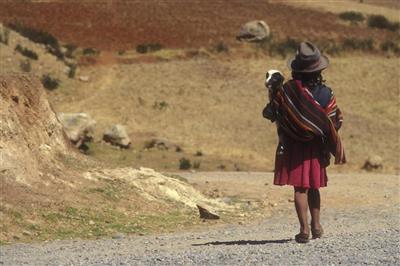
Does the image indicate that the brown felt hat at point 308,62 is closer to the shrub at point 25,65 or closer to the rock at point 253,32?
the shrub at point 25,65

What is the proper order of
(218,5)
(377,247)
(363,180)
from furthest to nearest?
(218,5)
(363,180)
(377,247)

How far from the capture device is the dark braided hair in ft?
32.4

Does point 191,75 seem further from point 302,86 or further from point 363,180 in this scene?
point 302,86

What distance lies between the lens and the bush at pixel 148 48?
163 feet

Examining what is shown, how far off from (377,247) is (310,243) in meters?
0.93

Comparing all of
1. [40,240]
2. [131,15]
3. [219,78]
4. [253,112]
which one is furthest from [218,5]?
[40,240]

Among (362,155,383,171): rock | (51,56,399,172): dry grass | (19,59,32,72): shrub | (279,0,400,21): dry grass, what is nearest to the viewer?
(362,155,383,171): rock

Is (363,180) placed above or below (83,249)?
below

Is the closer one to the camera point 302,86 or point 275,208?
point 302,86

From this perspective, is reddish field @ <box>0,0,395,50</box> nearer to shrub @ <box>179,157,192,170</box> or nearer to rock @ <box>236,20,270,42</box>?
rock @ <box>236,20,270,42</box>

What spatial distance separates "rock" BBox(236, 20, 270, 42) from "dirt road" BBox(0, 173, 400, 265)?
3048 centimetres

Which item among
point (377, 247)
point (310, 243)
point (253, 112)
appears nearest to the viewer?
point (377, 247)

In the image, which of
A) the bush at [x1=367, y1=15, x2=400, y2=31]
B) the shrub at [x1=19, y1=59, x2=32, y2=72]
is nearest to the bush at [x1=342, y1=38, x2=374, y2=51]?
the bush at [x1=367, y1=15, x2=400, y2=31]

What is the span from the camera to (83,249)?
465 inches
